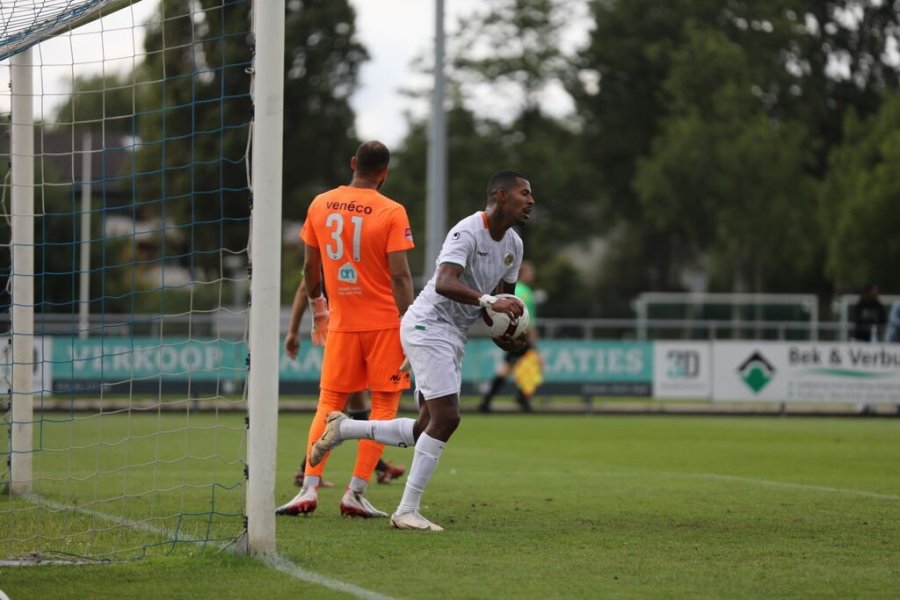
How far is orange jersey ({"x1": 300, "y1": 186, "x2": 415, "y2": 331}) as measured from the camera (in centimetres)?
822

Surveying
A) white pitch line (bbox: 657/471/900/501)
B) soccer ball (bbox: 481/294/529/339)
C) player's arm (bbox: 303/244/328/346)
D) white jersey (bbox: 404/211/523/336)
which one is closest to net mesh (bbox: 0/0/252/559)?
player's arm (bbox: 303/244/328/346)

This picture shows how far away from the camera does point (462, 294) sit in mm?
7406

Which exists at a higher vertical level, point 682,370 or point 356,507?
point 356,507

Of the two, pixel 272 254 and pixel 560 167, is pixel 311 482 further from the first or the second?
pixel 560 167

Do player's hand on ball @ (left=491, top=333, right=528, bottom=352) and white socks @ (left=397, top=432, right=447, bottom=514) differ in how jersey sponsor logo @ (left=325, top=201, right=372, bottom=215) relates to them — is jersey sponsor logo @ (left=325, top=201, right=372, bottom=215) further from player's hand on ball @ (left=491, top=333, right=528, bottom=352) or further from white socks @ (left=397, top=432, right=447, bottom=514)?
white socks @ (left=397, top=432, right=447, bottom=514)

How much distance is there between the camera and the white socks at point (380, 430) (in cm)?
789

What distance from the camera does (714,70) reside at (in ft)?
147

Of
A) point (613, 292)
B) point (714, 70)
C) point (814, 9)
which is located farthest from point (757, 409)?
point (613, 292)

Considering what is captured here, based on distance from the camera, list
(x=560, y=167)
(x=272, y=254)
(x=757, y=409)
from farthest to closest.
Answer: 1. (x=560, y=167)
2. (x=757, y=409)
3. (x=272, y=254)

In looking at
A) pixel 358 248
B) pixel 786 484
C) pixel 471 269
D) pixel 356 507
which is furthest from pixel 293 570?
pixel 786 484

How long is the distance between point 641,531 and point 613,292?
55315mm

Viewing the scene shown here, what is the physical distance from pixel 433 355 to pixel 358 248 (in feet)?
3.28

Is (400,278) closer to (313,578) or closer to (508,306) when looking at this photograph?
(508,306)

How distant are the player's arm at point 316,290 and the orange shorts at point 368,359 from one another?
418mm
